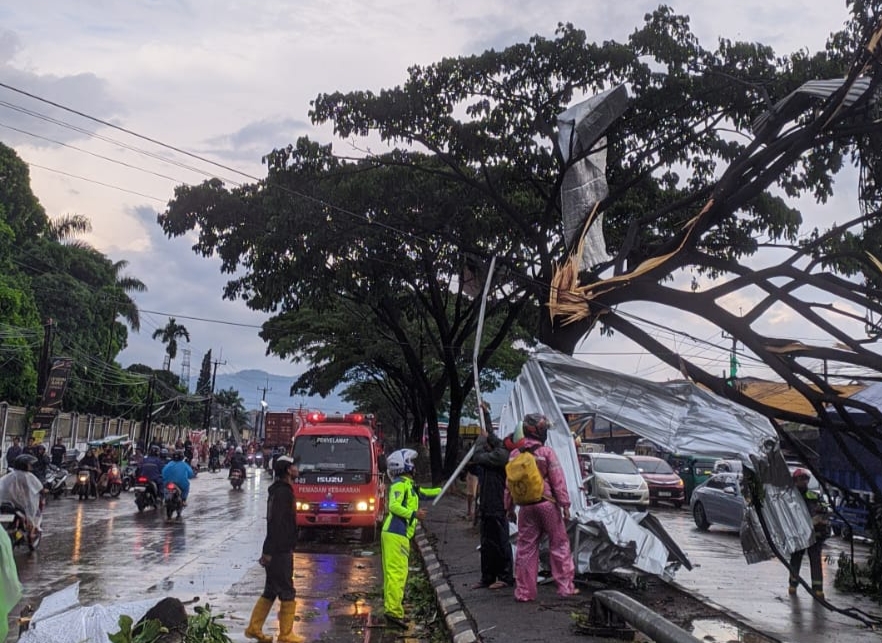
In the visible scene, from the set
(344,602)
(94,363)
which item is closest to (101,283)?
Answer: (94,363)

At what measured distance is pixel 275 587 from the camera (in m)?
8.32

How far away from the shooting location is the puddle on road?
27.1 ft

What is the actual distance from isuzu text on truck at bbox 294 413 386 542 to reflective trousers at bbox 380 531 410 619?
7.35m

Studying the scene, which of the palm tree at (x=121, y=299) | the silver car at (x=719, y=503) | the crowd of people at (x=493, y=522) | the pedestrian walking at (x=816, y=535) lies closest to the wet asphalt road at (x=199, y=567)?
the crowd of people at (x=493, y=522)

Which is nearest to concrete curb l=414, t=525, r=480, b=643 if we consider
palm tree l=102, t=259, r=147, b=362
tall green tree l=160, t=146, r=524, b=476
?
tall green tree l=160, t=146, r=524, b=476

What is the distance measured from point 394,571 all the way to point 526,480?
163cm

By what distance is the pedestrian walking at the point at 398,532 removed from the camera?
918 centimetres

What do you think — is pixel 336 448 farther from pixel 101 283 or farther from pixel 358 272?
pixel 101 283

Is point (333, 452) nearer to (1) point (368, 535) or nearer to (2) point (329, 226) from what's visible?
(1) point (368, 535)

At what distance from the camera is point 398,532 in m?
9.33

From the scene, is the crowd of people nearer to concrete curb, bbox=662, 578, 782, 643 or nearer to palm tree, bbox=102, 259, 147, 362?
concrete curb, bbox=662, 578, 782, 643

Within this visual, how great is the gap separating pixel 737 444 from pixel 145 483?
16.6m

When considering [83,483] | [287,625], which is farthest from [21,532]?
[83,483]

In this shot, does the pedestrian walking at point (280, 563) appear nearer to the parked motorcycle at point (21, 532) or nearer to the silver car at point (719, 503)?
the parked motorcycle at point (21, 532)
